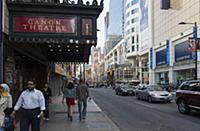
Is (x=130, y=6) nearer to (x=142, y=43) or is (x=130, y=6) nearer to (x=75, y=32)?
(x=142, y=43)

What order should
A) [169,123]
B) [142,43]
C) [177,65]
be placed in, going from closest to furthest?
[169,123] → [177,65] → [142,43]

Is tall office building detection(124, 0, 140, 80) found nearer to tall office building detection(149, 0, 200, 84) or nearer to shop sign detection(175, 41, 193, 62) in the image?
tall office building detection(149, 0, 200, 84)

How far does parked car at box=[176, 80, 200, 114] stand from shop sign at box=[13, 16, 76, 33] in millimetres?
7727

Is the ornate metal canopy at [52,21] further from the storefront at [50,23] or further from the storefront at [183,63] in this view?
the storefront at [183,63]

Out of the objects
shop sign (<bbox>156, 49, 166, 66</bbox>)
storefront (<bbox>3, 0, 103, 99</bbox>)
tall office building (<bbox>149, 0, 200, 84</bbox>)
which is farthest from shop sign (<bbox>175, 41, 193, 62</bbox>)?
storefront (<bbox>3, 0, 103, 99</bbox>)

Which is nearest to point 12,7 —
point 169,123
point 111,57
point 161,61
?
point 169,123

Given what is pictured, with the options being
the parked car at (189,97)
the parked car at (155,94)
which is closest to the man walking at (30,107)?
the parked car at (189,97)

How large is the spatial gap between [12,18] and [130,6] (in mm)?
109060

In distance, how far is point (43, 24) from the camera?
11898 millimetres

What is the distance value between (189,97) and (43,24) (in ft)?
29.4

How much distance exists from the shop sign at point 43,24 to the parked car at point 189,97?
25.4 ft

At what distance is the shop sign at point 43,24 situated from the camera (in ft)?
38.4

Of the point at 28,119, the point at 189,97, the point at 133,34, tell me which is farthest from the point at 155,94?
the point at 133,34

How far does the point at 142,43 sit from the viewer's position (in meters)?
96.6
